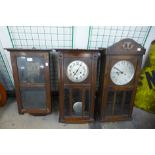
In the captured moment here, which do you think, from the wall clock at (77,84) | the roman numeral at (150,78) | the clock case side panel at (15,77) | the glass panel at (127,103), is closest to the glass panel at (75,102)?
the wall clock at (77,84)

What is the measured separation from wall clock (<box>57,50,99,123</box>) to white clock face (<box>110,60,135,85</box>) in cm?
20

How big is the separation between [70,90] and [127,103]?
65 cm

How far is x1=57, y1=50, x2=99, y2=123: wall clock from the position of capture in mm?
1259

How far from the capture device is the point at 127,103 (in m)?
1.48

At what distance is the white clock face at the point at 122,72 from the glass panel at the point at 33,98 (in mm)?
774

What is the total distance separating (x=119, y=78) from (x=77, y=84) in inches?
17.0

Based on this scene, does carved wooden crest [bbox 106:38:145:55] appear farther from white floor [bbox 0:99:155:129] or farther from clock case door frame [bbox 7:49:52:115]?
white floor [bbox 0:99:155:129]

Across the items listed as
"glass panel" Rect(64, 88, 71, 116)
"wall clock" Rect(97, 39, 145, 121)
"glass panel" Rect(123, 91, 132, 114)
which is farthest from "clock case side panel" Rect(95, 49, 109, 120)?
"glass panel" Rect(64, 88, 71, 116)

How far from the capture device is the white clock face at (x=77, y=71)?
1288 mm

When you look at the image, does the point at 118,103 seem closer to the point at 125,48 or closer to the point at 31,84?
the point at 125,48

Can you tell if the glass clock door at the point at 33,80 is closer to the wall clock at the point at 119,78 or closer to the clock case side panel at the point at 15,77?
the clock case side panel at the point at 15,77

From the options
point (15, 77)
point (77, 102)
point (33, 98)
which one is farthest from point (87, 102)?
point (15, 77)
